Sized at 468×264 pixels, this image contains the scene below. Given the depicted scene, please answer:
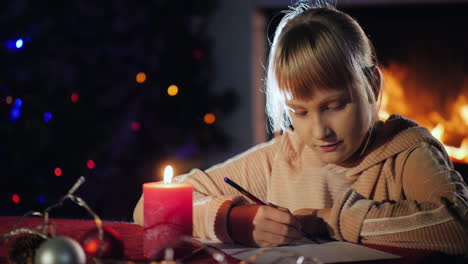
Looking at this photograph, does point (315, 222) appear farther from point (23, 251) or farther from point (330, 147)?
point (23, 251)

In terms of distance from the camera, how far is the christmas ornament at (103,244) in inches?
26.3

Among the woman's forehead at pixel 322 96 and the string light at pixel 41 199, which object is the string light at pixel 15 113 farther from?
the woman's forehead at pixel 322 96

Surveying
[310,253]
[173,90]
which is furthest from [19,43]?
[310,253]

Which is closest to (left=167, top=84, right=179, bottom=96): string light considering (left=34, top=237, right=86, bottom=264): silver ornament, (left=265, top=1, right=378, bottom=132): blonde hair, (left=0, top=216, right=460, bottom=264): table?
(left=265, top=1, right=378, bottom=132): blonde hair

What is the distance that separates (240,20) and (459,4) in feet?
3.79

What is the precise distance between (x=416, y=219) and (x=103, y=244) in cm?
52

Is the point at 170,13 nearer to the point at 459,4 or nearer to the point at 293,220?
the point at 459,4

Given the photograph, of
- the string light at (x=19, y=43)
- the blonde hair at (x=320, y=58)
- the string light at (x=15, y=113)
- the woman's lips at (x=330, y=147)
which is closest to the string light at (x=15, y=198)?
the string light at (x=15, y=113)

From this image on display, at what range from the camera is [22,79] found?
204cm

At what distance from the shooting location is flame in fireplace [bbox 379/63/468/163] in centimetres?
244

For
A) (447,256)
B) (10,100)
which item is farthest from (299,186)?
(10,100)

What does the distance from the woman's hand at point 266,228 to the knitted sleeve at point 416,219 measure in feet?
0.31

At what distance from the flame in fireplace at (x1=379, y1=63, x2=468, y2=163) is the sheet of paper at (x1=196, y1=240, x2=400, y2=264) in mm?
1692

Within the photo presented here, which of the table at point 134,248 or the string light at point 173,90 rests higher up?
the string light at point 173,90
